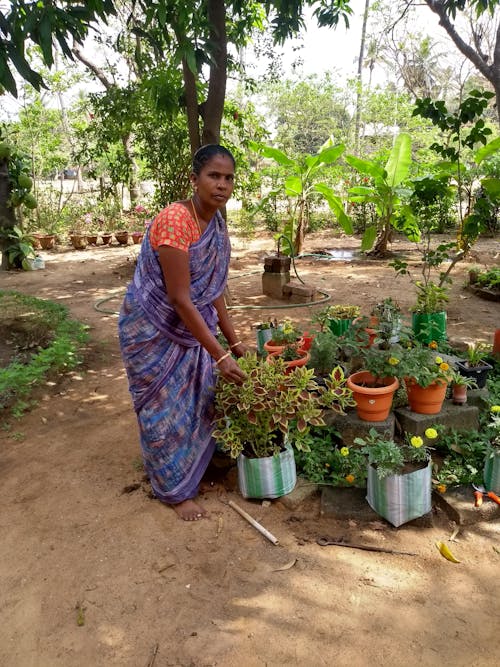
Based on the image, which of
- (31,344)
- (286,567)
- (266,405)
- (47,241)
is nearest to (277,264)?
(31,344)

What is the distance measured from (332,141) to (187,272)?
7.11 meters

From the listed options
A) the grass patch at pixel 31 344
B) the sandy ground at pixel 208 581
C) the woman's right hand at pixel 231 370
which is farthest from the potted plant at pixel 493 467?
the grass patch at pixel 31 344

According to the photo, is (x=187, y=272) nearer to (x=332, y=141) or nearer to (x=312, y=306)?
(x=312, y=306)

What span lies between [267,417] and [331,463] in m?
0.59

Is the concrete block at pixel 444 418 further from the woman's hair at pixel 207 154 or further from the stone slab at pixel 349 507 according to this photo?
the woman's hair at pixel 207 154

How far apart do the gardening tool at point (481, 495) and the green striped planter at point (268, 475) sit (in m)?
0.94

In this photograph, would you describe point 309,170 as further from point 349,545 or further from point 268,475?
point 349,545

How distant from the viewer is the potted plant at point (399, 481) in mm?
2287

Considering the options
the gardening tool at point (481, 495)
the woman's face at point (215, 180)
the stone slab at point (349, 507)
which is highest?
the woman's face at point (215, 180)

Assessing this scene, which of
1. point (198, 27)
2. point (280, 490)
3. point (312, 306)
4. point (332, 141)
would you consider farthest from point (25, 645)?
point (332, 141)

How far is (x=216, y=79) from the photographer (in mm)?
4664

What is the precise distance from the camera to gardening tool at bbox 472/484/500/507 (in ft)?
7.88

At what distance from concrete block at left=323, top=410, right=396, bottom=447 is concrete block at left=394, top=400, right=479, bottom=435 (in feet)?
0.27

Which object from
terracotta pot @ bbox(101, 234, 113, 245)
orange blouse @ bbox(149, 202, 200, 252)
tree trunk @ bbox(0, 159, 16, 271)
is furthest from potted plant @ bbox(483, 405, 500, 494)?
terracotta pot @ bbox(101, 234, 113, 245)
